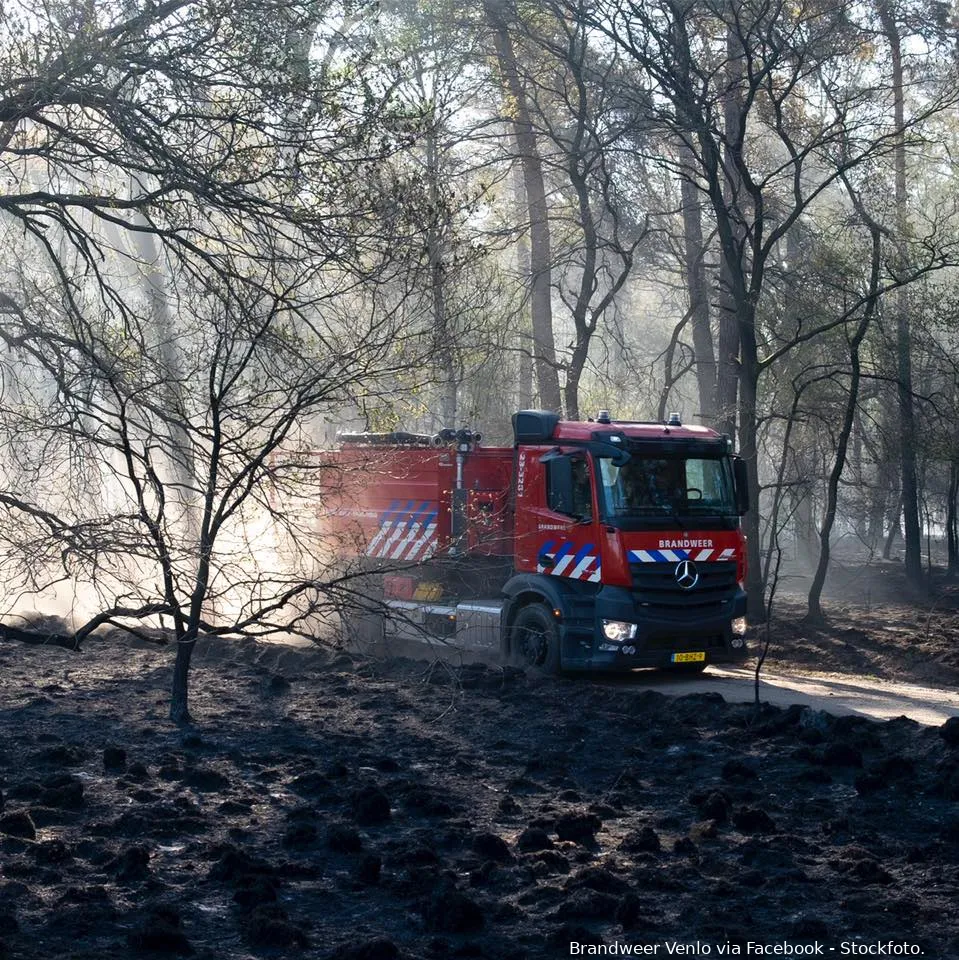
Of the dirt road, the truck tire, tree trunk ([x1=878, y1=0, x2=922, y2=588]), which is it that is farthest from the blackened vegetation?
tree trunk ([x1=878, y1=0, x2=922, y2=588])

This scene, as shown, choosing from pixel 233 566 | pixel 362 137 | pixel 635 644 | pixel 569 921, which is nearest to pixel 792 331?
pixel 635 644

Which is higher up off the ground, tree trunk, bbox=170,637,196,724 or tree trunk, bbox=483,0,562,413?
tree trunk, bbox=483,0,562,413

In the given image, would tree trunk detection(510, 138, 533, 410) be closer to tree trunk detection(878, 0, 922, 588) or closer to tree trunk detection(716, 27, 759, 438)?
tree trunk detection(716, 27, 759, 438)

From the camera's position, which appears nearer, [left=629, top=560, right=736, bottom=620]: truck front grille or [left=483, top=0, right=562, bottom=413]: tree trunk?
[left=629, top=560, right=736, bottom=620]: truck front grille

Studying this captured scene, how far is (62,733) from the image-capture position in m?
11.1

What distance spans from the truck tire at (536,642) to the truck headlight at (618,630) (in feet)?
2.05

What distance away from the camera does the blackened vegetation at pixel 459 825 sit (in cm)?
630

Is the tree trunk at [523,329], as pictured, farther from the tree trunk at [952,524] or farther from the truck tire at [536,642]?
the truck tire at [536,642]

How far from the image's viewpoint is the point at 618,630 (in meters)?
13.9

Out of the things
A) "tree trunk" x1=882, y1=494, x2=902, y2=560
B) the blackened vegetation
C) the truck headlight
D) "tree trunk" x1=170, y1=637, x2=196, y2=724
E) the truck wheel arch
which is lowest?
the blackened vegetation

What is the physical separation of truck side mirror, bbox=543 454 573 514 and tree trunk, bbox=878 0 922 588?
9.95 metres

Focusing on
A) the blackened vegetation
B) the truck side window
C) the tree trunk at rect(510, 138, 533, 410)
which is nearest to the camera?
the blackened vegetation

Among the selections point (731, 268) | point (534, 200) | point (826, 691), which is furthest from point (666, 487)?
point (534, 200)

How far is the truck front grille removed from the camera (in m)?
14.0
